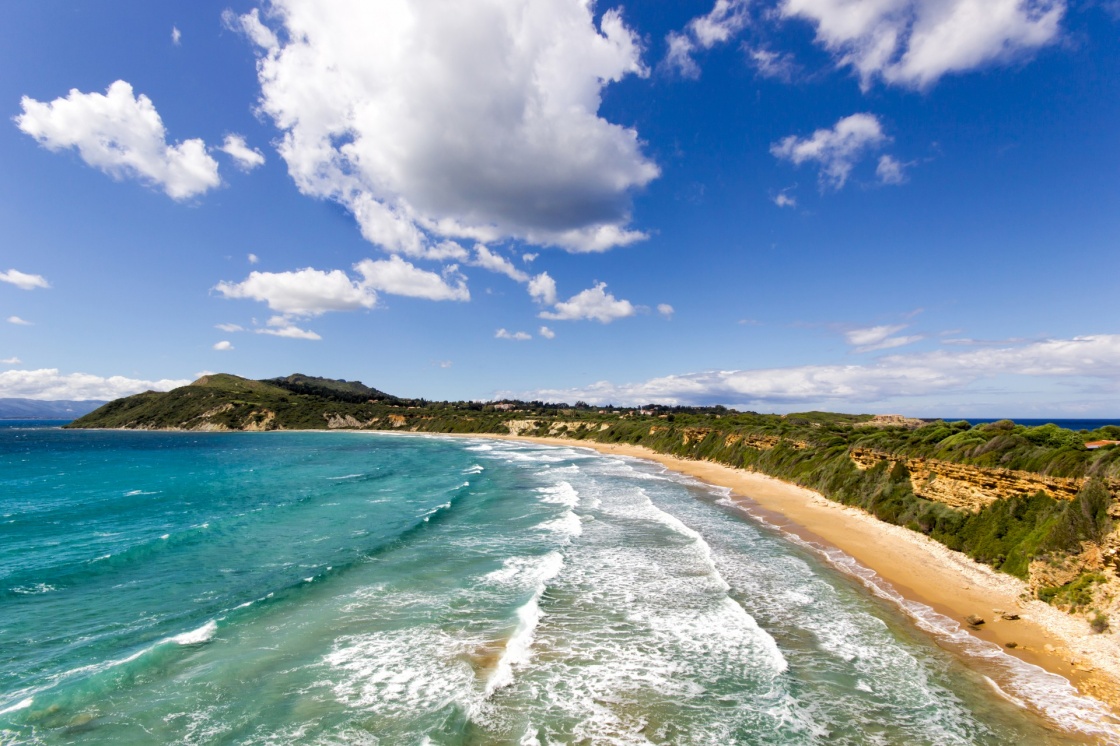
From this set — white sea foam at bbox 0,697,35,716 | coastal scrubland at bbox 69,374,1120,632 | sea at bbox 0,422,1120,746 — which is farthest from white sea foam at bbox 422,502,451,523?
coastal scrubland at bbox 69,374,1120,632

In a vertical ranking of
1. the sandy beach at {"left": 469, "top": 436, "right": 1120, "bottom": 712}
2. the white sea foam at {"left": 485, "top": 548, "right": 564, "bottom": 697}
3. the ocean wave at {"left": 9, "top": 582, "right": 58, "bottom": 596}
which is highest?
the ocean wave at {"left": 9, "top": 582, "right": 58, "bottom": 596}

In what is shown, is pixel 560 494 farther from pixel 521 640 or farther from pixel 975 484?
pixel 975 484

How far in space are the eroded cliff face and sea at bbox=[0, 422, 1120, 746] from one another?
23.1ft

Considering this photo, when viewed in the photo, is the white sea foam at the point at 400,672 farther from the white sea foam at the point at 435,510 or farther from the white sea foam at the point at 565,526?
the white sea foam at the point at 435,510

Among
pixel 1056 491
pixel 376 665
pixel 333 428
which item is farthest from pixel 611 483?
pixel 333 428

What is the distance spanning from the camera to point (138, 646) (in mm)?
13492

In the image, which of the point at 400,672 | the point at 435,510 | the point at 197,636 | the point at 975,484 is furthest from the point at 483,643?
the point at 975,484

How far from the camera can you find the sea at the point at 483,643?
1012 centimetres

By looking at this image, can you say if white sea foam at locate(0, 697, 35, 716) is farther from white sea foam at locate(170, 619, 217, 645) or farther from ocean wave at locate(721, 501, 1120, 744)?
ocean wave at locate(721, 501, 1120, 744)

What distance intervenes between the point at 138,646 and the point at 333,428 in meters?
174

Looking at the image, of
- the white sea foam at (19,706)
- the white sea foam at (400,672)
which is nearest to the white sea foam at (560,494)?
the white sea foam at (400,672)

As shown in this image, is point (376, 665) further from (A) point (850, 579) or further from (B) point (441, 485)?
(B) point (441, 485)

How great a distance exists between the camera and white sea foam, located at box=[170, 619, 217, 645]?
13.7 m

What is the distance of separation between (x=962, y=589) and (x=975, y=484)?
24.5 ft
